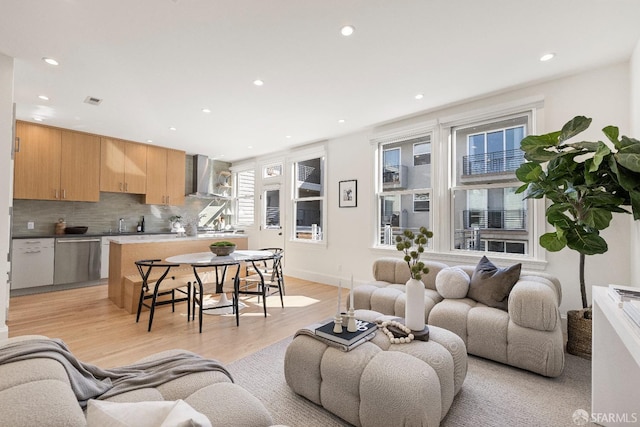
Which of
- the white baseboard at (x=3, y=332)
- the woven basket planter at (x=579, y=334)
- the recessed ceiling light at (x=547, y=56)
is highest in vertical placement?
the recessed ceiling light at (x=547, y=56)

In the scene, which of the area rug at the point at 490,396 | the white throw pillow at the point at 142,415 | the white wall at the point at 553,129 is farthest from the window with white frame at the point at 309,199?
the white throw pillow at the point at 142,415

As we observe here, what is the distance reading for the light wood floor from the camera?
2686mm

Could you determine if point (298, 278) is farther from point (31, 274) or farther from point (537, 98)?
point (537, 98)

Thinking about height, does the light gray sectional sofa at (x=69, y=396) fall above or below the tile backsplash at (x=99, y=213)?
below

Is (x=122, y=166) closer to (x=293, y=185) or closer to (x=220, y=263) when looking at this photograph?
(x=293, y=185)

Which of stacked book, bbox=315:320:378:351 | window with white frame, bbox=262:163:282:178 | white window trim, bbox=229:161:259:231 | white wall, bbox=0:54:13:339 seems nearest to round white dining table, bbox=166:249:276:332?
white wall, bbox=0:54:13:339

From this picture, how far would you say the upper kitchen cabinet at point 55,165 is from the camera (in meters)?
4.59

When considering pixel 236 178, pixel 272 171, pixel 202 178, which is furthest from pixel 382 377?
pixel 236 178

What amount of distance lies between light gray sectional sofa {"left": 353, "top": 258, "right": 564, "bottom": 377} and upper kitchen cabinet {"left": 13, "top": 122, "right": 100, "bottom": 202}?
5.36 metres

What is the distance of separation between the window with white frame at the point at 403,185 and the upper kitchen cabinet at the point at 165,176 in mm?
4477

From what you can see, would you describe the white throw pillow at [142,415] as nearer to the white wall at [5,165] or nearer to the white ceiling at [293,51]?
the white ceiling at [293,51]

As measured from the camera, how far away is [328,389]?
173 centimetres

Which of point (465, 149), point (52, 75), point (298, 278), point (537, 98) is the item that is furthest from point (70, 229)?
point (537, 98)

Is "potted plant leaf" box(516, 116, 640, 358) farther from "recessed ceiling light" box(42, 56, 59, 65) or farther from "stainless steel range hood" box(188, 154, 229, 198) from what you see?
"stainless steel range hood" box(188, 154, 229, 198)
